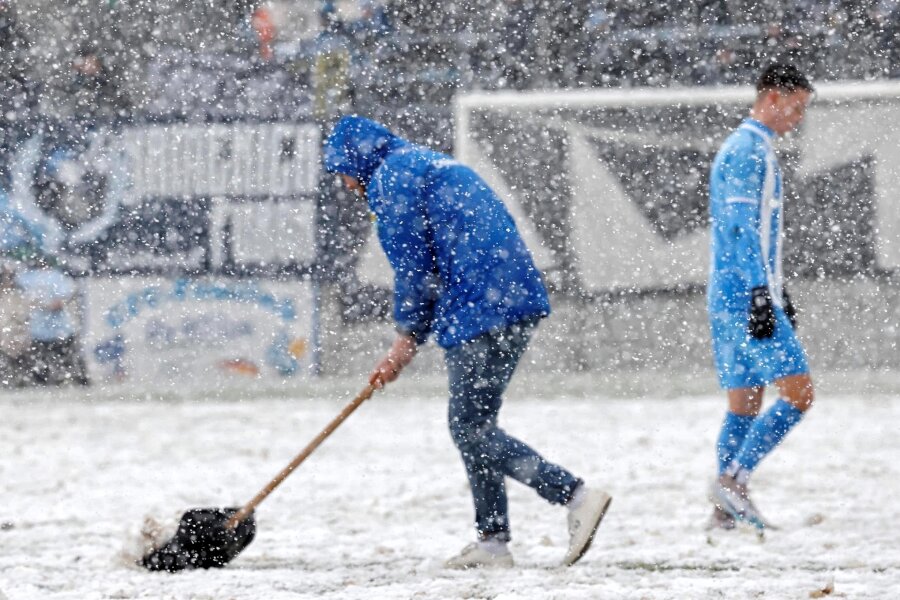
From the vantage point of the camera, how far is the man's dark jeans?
475 cm

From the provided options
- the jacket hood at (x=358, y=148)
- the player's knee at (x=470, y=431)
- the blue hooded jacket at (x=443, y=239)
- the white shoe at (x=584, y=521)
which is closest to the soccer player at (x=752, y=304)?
the white shoe at (x=584, y=521)

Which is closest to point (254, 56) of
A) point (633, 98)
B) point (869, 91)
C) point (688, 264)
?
point (633, 98)

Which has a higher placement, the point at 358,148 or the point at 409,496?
the point at 358,148

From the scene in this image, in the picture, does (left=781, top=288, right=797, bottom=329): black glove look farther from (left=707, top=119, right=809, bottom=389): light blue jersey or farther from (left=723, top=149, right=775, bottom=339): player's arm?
(left=723, top=149, right=775, bottom=339): player's arm

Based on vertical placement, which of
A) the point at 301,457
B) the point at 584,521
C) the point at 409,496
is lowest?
the point at 409,496

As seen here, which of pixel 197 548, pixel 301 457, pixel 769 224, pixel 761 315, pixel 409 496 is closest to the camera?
pixel 197 548

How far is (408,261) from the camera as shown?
4762 mm

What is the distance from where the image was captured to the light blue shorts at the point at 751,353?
17.4 feet

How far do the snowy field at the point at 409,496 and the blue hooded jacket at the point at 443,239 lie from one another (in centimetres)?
79

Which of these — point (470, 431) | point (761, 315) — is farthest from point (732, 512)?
point (470, 431)

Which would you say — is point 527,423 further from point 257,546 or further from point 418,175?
point 418,175

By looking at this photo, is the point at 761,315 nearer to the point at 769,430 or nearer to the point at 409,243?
the point at 769,430

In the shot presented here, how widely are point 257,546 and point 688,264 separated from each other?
21.9 feet

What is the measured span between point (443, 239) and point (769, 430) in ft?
4.52
